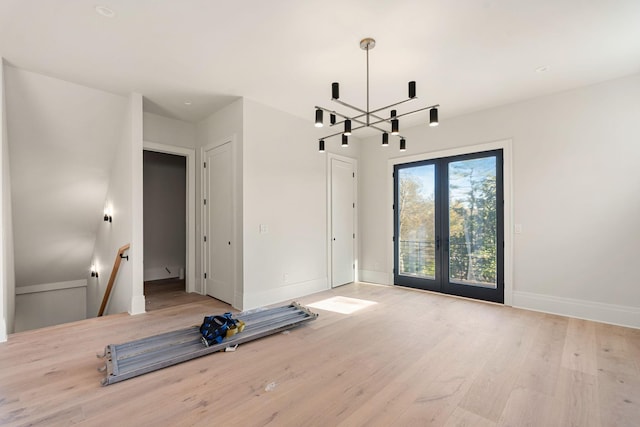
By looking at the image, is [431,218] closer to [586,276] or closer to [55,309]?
[586,276]

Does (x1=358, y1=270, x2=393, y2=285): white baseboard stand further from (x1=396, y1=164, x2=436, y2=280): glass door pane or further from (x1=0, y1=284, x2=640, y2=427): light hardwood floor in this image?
(x1=0, y1=284, x2=640, y2=427): light hardwood floor

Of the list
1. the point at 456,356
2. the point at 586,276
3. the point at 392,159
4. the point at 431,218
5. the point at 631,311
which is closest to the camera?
the point at 456,356

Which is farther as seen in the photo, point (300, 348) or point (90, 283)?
point (90, 283)

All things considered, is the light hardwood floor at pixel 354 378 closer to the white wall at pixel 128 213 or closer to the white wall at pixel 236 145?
the white wall at pixel 128 213

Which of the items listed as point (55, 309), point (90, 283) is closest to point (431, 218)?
point (90, 283)

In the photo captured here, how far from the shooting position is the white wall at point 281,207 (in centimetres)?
429

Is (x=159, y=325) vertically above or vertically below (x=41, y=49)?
below

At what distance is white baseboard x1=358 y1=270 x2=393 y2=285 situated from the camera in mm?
5801

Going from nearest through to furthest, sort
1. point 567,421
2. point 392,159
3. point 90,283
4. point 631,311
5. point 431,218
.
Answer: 1. point 567,421
2. point 631,311
3. point 431,218
4. point 392,159
5. point 90,283

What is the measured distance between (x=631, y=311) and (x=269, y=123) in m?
5.21

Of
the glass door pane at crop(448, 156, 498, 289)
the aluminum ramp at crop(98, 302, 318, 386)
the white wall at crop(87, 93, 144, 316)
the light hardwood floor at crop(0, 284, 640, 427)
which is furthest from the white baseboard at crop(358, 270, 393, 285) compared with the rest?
the white wall at crop(87, 93, 144, 316)

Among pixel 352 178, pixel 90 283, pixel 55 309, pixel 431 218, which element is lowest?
pixel 55 309

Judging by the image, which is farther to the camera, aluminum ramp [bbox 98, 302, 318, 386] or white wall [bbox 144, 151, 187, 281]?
white wall [bbox 144, 151, 187, 281]

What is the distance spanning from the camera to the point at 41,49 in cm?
297
